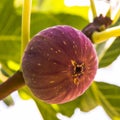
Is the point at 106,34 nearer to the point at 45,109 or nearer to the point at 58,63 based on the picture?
the point at 58,63

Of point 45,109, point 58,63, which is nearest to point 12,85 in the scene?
point 58,63

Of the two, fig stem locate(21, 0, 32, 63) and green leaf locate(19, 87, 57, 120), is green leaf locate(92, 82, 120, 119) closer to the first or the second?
green leaf locate(19, 87, 57, 120)

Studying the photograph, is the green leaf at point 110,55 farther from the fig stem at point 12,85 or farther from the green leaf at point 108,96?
the fig stem at point 12,85

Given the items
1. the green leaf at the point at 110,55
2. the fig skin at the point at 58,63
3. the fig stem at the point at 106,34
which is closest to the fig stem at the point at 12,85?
the fig skin at the point at 58,63

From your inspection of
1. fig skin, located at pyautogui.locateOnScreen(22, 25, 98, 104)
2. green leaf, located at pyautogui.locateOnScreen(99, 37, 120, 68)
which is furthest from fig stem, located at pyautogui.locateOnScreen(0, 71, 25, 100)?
green leaf, located at pyautogui.locateOnScreen(99, 37, 120, 68)

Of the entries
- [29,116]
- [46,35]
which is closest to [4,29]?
[46,35]
